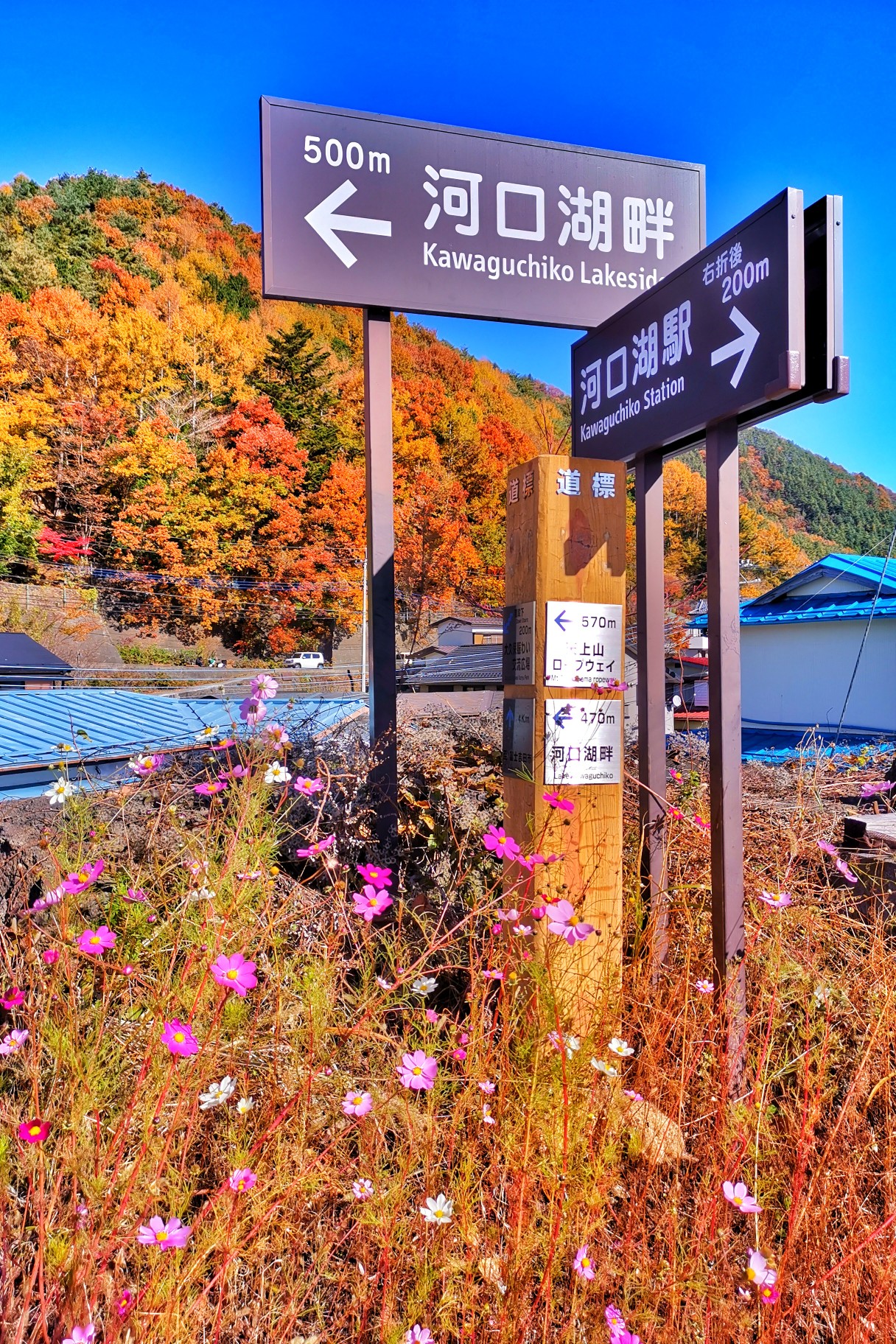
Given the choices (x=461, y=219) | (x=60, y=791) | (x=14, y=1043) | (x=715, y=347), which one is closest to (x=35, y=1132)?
(x=14, y=1043)

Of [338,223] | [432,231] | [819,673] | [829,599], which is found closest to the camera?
[338,223]

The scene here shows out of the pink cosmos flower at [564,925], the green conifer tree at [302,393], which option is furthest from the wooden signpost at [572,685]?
the green conifer tree at [302,393]

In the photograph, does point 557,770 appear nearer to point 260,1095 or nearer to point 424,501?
point 260,1095

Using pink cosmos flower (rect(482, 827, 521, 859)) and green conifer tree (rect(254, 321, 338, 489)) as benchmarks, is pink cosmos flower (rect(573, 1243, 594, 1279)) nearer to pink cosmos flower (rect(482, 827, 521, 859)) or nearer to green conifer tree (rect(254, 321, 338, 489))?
pink cosmos flower (rect(482, 827, 521, 859))

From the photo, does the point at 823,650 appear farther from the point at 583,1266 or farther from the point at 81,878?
the point at 81,878

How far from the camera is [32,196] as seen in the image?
158 ft

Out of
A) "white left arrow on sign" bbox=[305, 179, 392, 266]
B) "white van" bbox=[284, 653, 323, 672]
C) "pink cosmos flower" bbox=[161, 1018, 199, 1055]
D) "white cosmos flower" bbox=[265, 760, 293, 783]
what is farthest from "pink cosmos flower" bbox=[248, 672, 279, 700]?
"white van" bbox=[284, 653, 323, 672]

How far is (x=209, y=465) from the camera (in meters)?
34.8

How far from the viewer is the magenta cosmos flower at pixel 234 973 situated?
1.22 metres

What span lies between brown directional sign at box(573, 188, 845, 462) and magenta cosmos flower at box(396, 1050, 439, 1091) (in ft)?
5.65

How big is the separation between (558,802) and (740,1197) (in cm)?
87

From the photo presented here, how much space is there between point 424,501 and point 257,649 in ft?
36.8

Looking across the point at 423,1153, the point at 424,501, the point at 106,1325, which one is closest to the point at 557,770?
the point at 423,1153

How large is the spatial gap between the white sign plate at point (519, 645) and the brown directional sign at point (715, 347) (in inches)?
29.2
